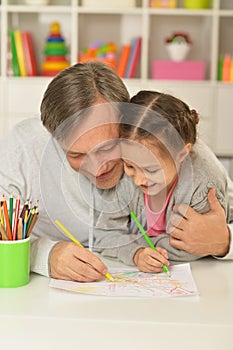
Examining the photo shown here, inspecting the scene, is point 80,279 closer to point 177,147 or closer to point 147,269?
point 147,269

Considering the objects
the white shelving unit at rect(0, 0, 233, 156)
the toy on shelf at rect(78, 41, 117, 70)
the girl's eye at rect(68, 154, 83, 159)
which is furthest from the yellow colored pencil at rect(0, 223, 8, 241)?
the toy on shelf at rect(78, 41, 117, 70)

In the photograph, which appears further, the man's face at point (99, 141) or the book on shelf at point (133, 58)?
the book on shelf at point (133, 58)

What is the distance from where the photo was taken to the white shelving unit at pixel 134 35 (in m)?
3.34

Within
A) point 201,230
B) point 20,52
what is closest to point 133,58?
point 20,52

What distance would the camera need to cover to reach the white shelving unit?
3336mm

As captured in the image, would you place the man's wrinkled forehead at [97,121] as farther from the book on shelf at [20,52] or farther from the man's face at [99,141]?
the book on shelf at [20,52]

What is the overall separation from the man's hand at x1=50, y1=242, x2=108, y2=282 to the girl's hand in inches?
3.4

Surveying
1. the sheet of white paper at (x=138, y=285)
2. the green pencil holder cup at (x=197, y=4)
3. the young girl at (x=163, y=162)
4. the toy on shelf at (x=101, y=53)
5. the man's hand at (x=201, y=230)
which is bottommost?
the sheet of white paper at (x=138, y=285)

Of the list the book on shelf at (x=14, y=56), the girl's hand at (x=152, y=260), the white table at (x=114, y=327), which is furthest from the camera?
the book on shelf at (x=14, y=56)

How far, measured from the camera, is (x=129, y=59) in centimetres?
342

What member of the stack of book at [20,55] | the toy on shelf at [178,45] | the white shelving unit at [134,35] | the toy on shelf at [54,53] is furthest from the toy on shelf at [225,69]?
the stack of book at [20,55]

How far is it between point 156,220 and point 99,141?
233 millimetres

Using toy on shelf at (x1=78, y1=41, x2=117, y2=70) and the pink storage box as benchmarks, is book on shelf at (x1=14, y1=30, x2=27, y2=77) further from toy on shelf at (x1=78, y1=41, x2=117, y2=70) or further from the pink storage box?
the pink storage box

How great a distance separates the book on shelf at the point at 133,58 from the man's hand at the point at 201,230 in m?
2.24
